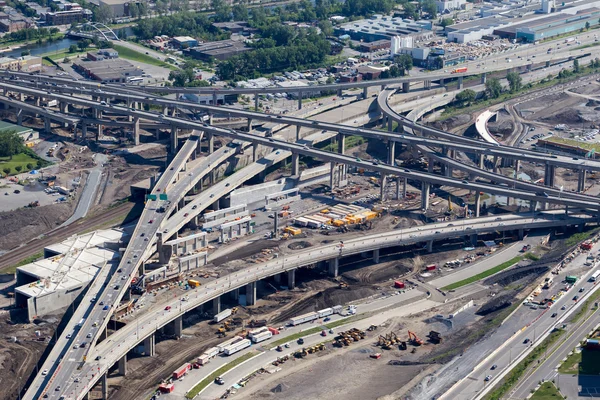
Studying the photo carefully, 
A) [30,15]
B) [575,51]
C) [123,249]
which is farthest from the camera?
[30,15]

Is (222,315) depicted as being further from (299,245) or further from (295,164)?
(295,164)

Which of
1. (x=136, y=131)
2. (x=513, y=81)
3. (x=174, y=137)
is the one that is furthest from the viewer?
(x=513, y=81)

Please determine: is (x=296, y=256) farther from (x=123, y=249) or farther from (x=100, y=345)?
(x=100, y=345)

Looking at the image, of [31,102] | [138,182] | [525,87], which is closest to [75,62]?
[31,102]

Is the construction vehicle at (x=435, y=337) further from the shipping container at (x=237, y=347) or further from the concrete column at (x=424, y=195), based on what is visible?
the concrete column at (x=424, y=195)

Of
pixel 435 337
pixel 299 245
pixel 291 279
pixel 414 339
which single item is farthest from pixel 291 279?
pixel 435 337

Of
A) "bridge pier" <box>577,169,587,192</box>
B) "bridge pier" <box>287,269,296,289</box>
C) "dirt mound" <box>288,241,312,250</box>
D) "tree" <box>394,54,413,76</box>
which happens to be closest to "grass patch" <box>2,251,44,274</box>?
"dirt mound" <box>288,241,312,250</box>
